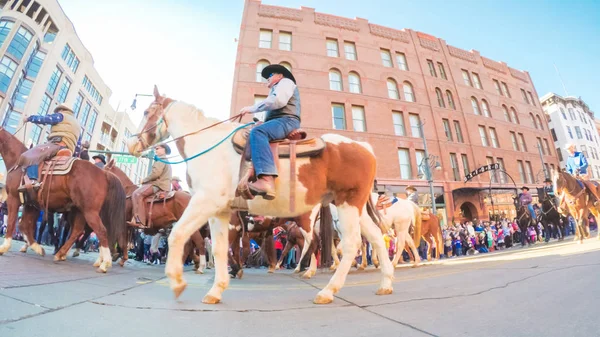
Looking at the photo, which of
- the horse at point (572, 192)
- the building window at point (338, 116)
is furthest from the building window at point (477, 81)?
the horse at point (572, 192)

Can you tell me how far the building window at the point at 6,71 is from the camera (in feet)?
89.9

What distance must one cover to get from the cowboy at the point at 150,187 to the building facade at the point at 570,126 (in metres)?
57.1

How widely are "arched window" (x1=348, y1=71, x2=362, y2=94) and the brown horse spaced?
22.0 meters

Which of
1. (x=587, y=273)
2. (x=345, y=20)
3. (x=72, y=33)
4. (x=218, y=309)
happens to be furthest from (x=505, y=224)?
(x=72, y=33)

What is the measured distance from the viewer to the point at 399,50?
27.3 m

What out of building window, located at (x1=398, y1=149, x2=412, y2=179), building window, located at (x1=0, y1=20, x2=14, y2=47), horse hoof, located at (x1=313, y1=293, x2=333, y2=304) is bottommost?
horse hoof, located at (x1=313, y1=293, x2=333, y2=304)

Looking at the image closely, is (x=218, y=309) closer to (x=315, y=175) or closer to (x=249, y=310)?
(x=249, y=310)

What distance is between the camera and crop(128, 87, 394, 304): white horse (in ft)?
8.93

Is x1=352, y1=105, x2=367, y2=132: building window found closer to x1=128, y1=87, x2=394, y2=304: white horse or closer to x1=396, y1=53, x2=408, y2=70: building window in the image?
x1=396, y1=53, x2=408, y2=70: building window

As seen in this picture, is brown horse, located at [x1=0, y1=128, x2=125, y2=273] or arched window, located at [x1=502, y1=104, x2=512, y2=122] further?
arched window, located at [x1=502, y1=104, x2=512, y2=122]

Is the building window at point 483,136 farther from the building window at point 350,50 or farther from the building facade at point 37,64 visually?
the building facade at point 37,64

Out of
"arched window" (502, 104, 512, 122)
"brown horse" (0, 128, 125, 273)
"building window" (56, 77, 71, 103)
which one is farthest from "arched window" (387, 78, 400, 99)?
"building window" (56, 77, 71, 103)

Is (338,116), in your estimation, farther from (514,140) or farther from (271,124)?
(514,140)

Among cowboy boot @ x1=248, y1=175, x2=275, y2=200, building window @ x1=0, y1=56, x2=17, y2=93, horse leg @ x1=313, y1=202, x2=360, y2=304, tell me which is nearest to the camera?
cowboy boot @ x1=248, y1=175, x2=275, y2=200
